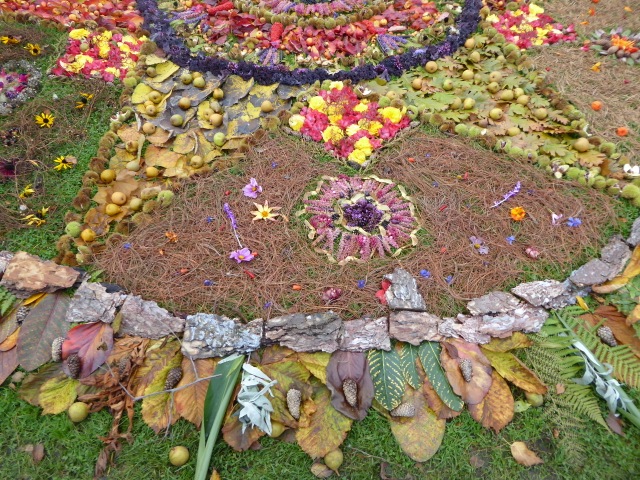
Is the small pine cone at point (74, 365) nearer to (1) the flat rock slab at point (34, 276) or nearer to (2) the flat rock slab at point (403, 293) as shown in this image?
(1) the flat rock slab at point (34, 276)

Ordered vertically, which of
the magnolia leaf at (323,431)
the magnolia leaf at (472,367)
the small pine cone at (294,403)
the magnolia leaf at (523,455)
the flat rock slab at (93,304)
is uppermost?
the flat rock slab at (93,304)

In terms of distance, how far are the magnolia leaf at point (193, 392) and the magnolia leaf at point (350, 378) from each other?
79 centimetres

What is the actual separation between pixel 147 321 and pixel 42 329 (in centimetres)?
75

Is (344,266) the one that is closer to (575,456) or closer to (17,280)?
(575,456)

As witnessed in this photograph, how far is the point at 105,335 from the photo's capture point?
2.78m

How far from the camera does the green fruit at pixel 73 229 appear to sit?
10.8ft

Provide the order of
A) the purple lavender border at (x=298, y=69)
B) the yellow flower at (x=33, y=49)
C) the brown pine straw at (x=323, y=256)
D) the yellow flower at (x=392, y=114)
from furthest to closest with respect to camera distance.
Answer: the yellow flower at (x=33, y=49) < the purple lavender border at (x=298, y=69) < the yellow flower at (x=392, y=114) < the brown pine straw at (x=323, y=256)

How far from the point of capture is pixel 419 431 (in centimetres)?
254

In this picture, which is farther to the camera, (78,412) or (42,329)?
(42,329)

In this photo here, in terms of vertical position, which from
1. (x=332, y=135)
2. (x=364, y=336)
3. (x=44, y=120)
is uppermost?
(x=44, y=120)

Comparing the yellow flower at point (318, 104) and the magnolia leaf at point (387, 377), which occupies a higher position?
the yellow flower at point (318, 104)

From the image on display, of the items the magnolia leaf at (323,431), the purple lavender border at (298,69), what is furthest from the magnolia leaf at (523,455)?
the purple lavender border at (298,69)

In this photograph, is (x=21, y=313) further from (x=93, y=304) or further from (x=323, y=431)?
(x=323, y=431)

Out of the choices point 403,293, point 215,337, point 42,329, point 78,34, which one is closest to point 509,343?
point 403,293
